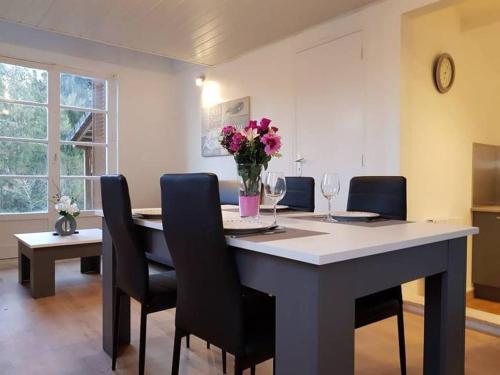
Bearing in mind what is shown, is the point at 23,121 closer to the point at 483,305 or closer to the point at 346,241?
the point at 346,241

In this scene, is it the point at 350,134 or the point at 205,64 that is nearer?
the point at 350,134

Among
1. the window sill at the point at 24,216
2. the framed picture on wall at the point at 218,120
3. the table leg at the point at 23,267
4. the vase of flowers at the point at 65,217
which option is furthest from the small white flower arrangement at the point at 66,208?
the framed picture on wall at the point at 218,120

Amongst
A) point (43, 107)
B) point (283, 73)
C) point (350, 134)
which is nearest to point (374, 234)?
point (350, 134)

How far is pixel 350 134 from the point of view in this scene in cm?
335

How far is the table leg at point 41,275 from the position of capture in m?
3.13

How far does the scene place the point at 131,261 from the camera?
1.79 m

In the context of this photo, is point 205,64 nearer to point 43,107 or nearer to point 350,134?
point 43,107

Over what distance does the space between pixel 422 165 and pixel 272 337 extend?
2.48 m

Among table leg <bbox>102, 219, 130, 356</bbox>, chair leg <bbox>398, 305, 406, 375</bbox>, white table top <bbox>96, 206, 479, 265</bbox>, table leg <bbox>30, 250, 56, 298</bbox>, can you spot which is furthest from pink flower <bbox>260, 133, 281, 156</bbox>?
table leg <bbox>30, 250, 56, 298</bbox>

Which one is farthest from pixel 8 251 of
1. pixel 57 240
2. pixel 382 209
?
pixel 382 209

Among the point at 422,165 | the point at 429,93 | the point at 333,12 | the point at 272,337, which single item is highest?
the point at 333,12

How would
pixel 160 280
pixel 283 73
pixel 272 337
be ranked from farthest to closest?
pixel 283 73, pixel 160 280, pixel 272 337

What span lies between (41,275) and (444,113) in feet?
12.0

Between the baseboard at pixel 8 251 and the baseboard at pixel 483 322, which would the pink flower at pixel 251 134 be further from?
the baseboard at pixel 8 251
